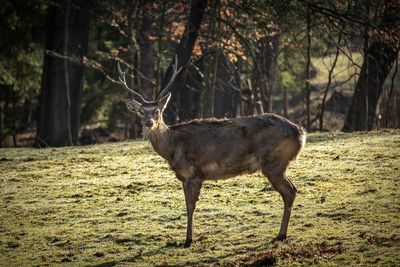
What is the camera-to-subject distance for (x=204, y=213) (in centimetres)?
1301

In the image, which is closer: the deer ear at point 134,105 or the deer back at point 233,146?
the deer back at point 233,146

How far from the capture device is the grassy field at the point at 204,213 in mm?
10602

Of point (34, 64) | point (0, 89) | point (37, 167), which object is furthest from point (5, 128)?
point (37, 167)

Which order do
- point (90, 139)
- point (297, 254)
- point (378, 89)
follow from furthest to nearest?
point (90, 139) → point (378, 89) → point (297, 254)

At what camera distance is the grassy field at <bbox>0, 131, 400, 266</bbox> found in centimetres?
1060

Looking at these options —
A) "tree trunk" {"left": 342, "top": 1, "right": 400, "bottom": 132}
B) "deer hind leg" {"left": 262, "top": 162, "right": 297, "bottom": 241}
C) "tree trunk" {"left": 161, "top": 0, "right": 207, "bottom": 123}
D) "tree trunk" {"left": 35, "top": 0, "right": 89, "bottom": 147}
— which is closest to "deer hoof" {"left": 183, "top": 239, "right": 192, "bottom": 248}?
"deer hind leg" {"left": 262, "top": 162, "right": 297, "bottom": 241}

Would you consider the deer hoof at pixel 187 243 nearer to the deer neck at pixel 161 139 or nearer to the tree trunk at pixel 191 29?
the deer neck at pixel 161 139

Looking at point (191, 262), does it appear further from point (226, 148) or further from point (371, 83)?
point (371, 83)

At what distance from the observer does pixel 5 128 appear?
118 feet

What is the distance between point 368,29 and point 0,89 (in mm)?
21854

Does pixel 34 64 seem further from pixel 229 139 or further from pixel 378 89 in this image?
pixel 229 139

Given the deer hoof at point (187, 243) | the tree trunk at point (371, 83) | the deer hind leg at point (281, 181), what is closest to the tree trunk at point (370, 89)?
the tree trunk at point (371, 83)

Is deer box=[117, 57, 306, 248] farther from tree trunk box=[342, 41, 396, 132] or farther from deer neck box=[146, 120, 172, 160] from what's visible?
tree trunk box=[342, 41, 396, 132]

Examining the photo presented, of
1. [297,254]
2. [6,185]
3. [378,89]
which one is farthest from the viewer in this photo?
[378,89]
